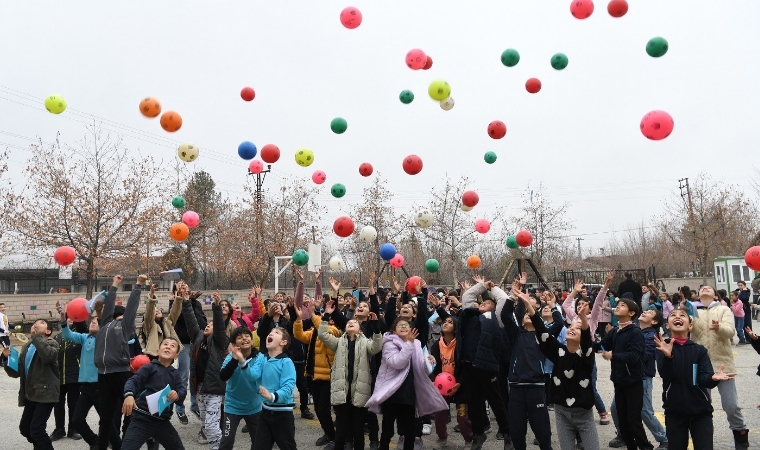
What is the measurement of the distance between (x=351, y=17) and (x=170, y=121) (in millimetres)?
3582

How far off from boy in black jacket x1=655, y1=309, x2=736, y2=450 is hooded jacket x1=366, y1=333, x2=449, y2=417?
2.27m

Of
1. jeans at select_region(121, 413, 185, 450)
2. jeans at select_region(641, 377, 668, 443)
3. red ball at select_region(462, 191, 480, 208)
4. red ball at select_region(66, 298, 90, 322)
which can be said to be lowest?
jeans at select_region(641, 377, 668, 443)

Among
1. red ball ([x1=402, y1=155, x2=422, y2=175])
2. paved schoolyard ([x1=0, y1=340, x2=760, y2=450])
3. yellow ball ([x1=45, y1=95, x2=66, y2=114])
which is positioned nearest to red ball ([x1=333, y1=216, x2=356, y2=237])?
red ball ([x1=402, y1=155, x2=422, y2=175])

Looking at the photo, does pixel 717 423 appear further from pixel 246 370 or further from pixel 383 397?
pixel 246 370

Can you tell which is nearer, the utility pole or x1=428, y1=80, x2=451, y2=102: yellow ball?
x1=428, y1=80, x2=451, y2=102: yellow ball

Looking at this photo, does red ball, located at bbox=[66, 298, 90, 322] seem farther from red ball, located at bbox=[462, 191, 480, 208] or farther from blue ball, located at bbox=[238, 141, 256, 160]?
red ball, located at bbox=[462, 191, 480, 208]

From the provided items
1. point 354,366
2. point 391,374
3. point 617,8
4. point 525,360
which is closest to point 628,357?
point 525,360

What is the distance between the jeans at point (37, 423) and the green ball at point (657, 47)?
377 inches

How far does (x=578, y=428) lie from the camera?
19.3ft

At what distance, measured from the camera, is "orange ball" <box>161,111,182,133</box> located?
35.6ft

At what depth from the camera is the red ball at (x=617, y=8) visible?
9.70m

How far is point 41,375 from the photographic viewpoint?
281 inches

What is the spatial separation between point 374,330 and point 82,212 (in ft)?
67.9

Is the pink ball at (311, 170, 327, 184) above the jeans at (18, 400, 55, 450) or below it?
above
